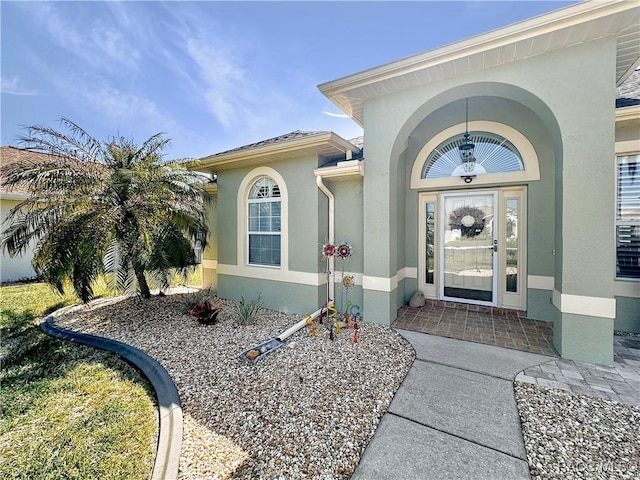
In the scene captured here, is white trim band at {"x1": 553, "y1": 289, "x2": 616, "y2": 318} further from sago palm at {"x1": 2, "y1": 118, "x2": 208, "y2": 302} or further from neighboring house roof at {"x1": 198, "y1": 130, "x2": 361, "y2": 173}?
sago palm at {"x1": 2, "y1": 118, "x2": 208, "y2": 302}

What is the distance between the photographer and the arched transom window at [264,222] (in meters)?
7.33

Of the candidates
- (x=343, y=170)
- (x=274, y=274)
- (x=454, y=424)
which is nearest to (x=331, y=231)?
(x=343, y=170)

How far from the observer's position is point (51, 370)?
4352 millimetres

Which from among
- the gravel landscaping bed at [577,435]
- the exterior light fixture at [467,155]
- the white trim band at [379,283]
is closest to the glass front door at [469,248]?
the exterior light fixture at [467,155]

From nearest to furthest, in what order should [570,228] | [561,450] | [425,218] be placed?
[561,450]
[570,228]
[425,218]

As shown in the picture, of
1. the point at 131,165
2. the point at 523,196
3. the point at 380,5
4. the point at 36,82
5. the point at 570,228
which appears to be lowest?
the point at 570,228

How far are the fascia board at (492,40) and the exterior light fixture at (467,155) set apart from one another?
199 centimetres

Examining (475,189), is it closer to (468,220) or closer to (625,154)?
(468,220)

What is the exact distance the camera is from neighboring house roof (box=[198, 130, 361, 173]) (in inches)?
230

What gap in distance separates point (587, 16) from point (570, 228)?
298 cm

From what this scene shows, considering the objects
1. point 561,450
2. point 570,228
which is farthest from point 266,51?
point 561,450

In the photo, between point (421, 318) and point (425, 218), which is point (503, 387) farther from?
point (425, 218)

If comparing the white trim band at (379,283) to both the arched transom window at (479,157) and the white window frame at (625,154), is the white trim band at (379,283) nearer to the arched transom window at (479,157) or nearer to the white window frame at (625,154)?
the arched transom window at (479,157)

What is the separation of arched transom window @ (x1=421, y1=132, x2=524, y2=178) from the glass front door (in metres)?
0.63
